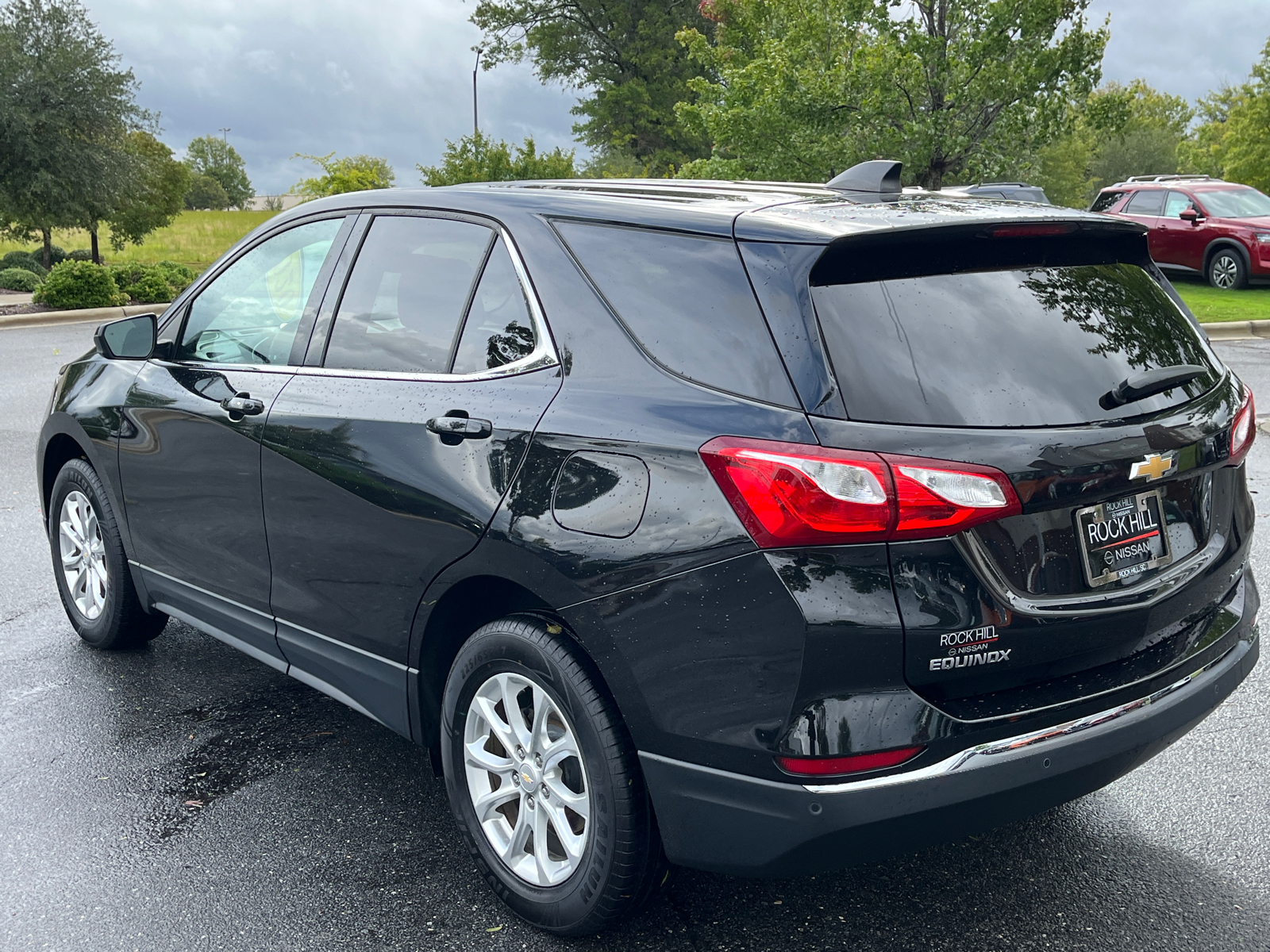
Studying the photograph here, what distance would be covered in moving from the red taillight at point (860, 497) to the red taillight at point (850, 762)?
0.42 meters

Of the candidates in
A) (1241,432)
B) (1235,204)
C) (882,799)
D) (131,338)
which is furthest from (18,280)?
(882,799)

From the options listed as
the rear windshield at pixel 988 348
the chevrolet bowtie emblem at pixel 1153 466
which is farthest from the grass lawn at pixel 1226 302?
the chevrolet bowtie emblem at pixel 1153 466

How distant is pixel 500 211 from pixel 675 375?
2.90ft

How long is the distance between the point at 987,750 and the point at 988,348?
0.84 meters

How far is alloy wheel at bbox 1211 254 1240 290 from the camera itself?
19.0 m

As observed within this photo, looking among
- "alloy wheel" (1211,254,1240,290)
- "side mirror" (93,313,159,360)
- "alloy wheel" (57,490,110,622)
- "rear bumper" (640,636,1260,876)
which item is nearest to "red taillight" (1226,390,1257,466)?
"rear bumper" (640,636,1260,876)

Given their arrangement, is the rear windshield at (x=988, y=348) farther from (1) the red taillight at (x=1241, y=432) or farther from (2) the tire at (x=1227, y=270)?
(2) the tire at (x=1227, y=270)

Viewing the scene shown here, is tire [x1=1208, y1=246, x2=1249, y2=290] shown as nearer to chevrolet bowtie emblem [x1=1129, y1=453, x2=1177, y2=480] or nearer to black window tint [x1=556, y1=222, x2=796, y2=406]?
chevrolet bowtie emblem [x1=1129, y1=453, x2=1177, y2=480]

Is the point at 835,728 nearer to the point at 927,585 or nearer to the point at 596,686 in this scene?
the point at 927,585

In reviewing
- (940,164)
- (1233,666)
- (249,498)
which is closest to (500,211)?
(249,498)

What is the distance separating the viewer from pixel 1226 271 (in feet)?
63.1

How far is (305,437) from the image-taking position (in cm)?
338

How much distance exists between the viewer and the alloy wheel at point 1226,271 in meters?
19.0

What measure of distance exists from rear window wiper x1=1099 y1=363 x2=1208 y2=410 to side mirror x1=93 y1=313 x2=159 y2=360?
3.27 metres
